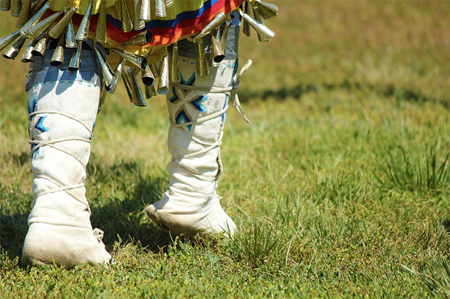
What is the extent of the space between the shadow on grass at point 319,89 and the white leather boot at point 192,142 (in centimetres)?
347

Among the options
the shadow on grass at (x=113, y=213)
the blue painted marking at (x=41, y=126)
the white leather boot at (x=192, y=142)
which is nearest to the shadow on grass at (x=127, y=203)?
the shadow on grass at (x=113, y=213)

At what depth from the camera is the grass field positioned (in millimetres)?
1900

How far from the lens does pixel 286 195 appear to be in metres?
2.79

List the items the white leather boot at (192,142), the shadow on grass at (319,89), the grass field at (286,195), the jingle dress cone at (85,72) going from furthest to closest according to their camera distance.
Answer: the shadow on grass at (319,89), the white leather boot at (192,142), the grass field at (286,195), the jingle dress cone at (85,72)

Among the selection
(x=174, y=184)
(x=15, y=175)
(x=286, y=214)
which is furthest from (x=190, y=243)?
(x=15, y=175)

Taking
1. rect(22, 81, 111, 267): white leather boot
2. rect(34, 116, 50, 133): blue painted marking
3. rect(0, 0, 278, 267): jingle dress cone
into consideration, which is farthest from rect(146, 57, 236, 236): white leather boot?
rect(34, 116, 50, 133): blue painted marking

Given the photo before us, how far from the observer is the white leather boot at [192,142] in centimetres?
209

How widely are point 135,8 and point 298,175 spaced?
1.84 meters

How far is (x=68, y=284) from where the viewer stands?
71.9 inches

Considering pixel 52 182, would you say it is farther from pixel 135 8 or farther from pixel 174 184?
pixel 135 8

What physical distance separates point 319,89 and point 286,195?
123 inches

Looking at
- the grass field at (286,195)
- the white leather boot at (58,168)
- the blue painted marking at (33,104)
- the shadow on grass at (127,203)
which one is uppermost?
the blue painted marking at (33,104)

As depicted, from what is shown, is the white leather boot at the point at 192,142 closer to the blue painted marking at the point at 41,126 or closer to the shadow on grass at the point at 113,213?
the shadow on grass at the point at 113,213

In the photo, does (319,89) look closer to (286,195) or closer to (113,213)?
(286,195)
